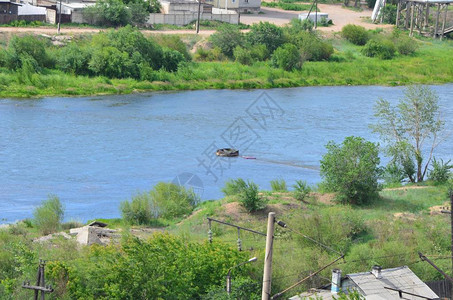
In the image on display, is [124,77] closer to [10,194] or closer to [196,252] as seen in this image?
[10,194]

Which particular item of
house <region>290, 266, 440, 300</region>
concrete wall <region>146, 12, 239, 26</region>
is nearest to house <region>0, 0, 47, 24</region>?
concrete wall <region>146, 12, 239, 26</region>

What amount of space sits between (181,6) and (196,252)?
52.4 meters

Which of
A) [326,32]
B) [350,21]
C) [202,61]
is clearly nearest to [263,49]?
[202,61]

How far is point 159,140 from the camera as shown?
41.7 m

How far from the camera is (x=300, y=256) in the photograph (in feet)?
73.9

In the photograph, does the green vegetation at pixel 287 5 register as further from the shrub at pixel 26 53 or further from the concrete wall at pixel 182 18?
the shrub at pixel 26 53

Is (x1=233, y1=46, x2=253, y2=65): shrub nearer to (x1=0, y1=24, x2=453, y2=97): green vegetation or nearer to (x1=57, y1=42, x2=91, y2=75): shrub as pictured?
(x1=0, y1=24, x2=453, y2=97): green vegetation

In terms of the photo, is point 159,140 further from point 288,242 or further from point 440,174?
point 288,242

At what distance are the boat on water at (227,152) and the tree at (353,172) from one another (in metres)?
8.92

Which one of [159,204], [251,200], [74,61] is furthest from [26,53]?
[251,200]

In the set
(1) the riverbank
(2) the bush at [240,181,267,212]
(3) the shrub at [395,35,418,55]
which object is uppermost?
(3) the shrub at [395,35,418,55]

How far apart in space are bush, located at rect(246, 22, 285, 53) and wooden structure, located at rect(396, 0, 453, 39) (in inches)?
619

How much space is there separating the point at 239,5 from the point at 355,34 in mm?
12883

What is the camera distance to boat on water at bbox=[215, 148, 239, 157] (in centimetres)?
3878
